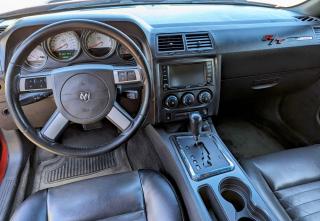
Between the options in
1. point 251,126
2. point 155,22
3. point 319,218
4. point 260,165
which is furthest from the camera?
point 251,126

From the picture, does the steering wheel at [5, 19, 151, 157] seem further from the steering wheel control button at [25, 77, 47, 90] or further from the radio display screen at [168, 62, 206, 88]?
the radio display screen at [168, 62, 206, 88]

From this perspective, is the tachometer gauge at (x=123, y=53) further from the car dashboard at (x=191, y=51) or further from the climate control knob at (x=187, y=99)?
the climate control knob at (x=187, y=99)

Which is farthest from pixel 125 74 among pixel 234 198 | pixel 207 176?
pixel 234 198

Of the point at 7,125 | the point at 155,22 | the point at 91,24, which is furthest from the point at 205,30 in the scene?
the point at 7,125

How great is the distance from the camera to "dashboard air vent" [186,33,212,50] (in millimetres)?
1469

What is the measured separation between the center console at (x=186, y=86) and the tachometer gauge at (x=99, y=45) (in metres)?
0.23

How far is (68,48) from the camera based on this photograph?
1.32 m

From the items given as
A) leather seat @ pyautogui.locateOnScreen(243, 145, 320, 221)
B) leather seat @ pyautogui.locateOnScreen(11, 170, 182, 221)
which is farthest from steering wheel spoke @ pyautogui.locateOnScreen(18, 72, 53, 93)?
leather seat @ pyautogui.locateOnScreen(243, 145, 320, 221)

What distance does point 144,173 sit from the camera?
130 centimetres

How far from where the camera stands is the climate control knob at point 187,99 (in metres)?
1.47

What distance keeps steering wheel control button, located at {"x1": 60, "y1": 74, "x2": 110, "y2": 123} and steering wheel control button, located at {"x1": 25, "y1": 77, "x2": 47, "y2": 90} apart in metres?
0.07

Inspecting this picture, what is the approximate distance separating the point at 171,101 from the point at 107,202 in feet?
1.75

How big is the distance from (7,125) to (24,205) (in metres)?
0.49

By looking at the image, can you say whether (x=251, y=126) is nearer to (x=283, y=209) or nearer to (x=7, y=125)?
(x=283, y=209)
